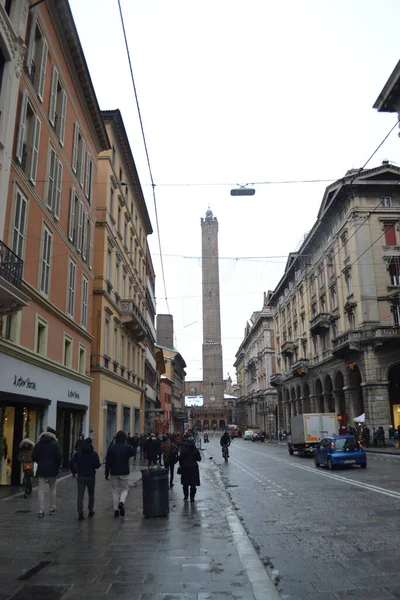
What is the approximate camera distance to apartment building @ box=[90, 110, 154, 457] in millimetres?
26703

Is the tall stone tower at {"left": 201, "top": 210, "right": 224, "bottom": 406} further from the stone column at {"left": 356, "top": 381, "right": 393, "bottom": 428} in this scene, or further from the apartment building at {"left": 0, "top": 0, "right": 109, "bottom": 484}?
the apartment building at {"left": 0, "top": 0, "right": 109, "bottom": 484}

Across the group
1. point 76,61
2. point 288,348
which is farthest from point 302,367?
point 76,61

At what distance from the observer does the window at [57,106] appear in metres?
19.2

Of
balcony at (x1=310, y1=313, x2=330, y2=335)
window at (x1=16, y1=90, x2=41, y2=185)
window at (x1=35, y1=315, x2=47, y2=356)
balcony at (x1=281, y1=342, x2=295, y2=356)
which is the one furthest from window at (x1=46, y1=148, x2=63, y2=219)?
balcony at (x1=281, y1=342, x2=295, y2=356)

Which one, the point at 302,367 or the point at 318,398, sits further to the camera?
the point at 302,367

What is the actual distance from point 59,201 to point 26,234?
4072 mm

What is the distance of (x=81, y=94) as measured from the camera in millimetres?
23500

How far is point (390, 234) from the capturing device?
42219 millimetres

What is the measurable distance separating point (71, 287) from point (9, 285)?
32.2ft

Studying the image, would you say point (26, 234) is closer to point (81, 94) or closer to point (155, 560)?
point (81, 94)

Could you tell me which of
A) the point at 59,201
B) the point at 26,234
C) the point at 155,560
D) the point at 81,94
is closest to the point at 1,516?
the point at 155,560

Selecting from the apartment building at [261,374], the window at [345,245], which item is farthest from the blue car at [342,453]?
the apartment building at [261,374]

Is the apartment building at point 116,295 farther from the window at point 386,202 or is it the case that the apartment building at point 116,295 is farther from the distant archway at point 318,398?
the distant archway at point 318,398

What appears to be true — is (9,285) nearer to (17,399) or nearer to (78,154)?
(17,399)
